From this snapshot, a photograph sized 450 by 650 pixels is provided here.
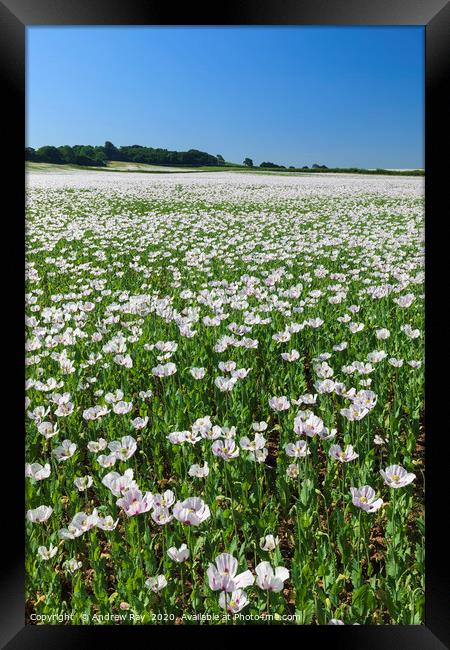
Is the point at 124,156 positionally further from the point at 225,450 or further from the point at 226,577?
the point at 226,577

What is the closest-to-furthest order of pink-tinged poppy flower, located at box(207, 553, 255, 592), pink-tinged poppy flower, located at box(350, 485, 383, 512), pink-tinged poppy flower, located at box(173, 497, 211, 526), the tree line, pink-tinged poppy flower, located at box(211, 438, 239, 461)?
pink-tinged poppy flower, located at box(207, 553, 255, 592)
pink-tinged poppy flower, located at box(173, 497, 211, 526)
pink-tinged poppy flower, located at box(350, 485, 383, 512)
pink-tinged poppy flower, located at box(211, 438, 239, 461)
the tree line

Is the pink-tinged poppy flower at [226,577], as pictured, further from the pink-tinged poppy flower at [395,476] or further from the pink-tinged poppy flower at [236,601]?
the pink-tinged poppy flower at [395,476]

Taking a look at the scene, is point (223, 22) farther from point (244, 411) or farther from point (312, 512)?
point (312, 512)

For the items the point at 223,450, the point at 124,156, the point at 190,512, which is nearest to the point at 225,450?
the point at 223,450

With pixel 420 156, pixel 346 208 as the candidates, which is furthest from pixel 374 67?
pixel 346 208

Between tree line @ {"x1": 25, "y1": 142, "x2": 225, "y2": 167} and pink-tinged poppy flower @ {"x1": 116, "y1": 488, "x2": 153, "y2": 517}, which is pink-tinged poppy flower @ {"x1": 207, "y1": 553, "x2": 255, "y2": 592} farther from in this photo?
tree line @ {"x1": 25, "y1": 142, "x2": 225, "y2": 167}

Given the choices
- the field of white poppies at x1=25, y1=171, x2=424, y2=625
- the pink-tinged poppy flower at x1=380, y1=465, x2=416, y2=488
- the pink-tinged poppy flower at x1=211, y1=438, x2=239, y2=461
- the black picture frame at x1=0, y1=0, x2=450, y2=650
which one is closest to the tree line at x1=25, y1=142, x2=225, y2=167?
the field of white poppies at x1=25, y1=171, x2=424, y2=625
